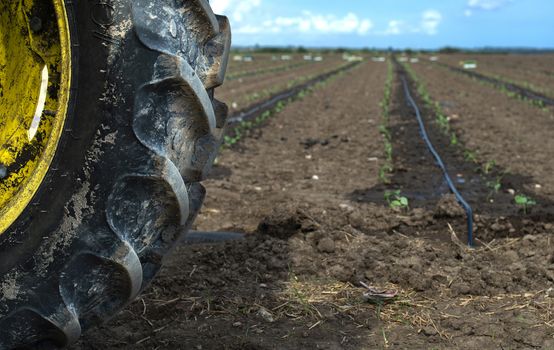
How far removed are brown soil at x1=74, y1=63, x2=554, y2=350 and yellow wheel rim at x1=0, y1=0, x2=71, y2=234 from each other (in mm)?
882

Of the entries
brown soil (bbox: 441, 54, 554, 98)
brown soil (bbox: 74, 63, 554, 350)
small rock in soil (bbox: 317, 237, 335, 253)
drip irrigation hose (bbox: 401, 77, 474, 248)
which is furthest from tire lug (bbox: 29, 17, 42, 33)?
brown soil (bbox: 441, 54, 554, 98)

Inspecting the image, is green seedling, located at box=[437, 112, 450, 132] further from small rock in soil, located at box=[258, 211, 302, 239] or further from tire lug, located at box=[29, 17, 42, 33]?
tire lug, located at box=[29, 17, 42, 33]

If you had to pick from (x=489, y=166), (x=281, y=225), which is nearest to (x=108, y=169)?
(x=281, y=225)

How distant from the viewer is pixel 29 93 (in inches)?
69.1

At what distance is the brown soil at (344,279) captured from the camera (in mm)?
2494

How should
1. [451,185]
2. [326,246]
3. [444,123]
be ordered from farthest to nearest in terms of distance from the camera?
[444,123], [451,185], [326,246]

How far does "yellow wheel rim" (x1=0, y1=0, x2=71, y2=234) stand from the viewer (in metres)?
1.63

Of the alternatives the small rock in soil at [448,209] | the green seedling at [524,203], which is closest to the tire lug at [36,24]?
the small rock in soil at [448,209]

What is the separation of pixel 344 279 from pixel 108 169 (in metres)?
1.72

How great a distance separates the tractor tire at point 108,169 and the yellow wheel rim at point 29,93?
2cm

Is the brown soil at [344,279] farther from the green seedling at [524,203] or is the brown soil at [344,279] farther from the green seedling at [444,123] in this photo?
the green seedling at [444,123]

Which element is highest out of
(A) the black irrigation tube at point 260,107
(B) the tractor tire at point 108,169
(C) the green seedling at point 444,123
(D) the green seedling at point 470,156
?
(B) the tractor tire at point 108,169

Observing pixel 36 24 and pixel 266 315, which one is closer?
pixel 36 24

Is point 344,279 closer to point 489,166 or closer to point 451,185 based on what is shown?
point 451,185
